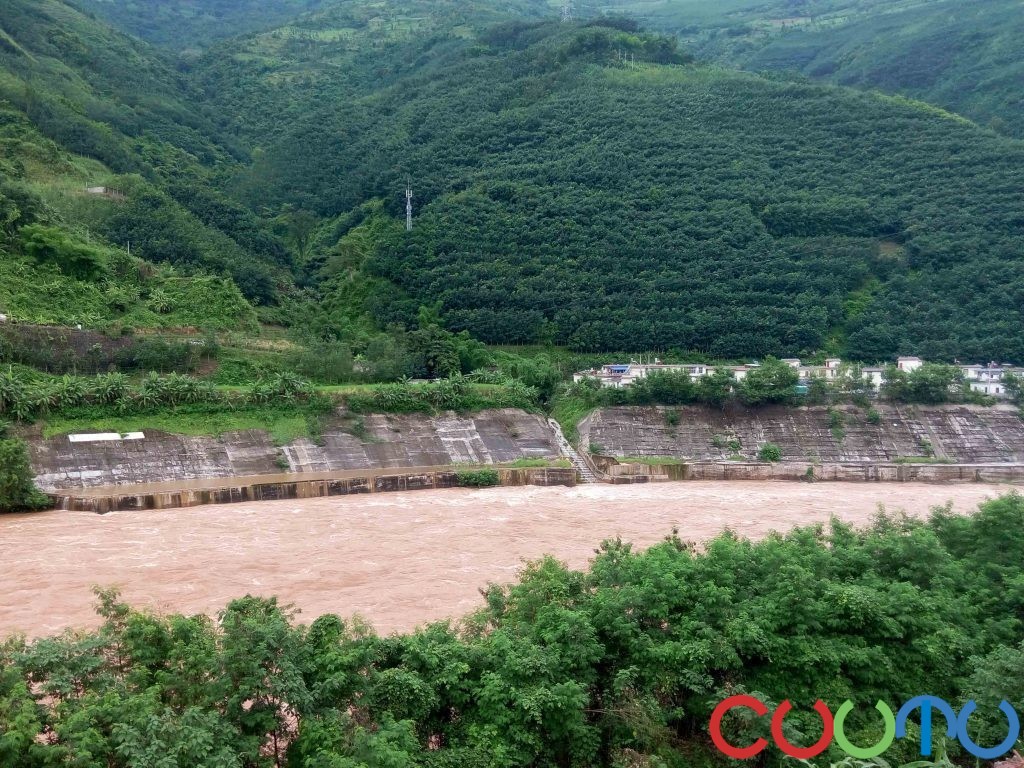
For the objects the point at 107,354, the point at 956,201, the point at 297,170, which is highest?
the point at 297,170

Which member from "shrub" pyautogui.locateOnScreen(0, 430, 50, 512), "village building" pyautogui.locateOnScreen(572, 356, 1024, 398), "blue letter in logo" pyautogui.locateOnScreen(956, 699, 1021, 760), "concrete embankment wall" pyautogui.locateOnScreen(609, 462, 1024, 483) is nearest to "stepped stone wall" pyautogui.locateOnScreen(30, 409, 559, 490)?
"shrub" pyautogui.locateOnScreen(0, 430, 50, 512)

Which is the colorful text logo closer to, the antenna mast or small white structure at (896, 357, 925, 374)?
small white structure at (896, 357, 925, 374)

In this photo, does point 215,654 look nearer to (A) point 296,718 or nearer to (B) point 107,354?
(A) point 296,718

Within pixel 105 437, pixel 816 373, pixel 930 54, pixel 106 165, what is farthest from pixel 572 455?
pixel 930 54

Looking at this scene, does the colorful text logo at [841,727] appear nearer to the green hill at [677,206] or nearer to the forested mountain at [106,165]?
the forested mountain at [106,165]

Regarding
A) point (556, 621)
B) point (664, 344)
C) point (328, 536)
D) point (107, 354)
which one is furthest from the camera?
point (664, 344)

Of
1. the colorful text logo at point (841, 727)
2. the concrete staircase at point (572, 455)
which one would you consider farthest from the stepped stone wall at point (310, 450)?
the colorful text logo at point (841, 727)

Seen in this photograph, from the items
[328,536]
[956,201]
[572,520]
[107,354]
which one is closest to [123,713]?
[328,536]
